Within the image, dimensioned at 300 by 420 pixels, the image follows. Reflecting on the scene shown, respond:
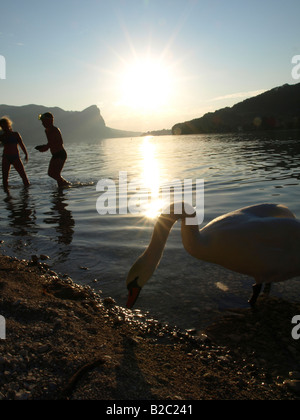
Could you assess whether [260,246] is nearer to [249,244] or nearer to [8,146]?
[249,244]

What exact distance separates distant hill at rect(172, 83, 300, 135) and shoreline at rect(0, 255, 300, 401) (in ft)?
316

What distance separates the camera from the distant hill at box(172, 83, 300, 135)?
102 meters

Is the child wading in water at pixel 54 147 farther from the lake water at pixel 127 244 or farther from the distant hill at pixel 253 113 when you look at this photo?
the distant hill at pixel 253 113

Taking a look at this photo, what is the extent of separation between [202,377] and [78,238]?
4.49 m

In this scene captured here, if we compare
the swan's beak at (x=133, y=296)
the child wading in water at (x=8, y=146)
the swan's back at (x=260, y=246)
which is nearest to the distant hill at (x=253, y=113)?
the child wading in water at (x=8, y=146)

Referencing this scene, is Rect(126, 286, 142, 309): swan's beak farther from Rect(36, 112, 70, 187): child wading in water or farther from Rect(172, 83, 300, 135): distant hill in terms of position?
Rect(172, 83, 300, 135): distant hill

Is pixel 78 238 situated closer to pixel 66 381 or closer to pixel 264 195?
pixel 66 381

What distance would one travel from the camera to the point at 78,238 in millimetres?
6559

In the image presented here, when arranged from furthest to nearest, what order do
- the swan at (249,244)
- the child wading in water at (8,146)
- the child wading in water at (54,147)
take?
1. the child wading in water at (8,146)
2. the child wading in water at (54,147)
3. the swan at (249,244)

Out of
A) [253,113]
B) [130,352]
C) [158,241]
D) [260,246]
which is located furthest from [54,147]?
[253,113]

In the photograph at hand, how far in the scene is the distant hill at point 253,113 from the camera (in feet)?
334

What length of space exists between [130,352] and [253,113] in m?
129

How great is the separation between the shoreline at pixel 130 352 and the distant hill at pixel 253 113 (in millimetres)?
96211
